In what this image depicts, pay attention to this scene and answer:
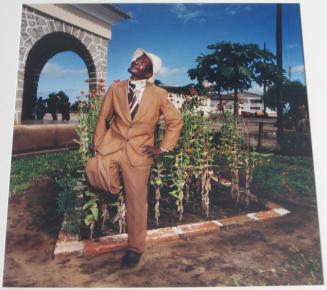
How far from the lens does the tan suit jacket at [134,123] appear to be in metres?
2.32

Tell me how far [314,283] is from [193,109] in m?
1.61

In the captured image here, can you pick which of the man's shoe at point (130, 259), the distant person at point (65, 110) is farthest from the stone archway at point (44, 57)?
the man's shoe at point (130, 259)

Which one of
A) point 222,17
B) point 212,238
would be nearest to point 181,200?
point 212,238

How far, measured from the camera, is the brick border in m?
2.23

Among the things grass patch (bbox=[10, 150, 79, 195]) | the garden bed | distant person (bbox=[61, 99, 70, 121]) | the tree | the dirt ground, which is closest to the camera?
the dirt ground

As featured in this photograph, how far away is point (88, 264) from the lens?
217cm

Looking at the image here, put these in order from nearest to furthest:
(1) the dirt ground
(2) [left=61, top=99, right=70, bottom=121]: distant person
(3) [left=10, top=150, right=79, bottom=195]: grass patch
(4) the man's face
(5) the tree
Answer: (1) the dirt ground, (4) the man's face, (3) [left=10, top=150, right=79, bottom=195]: grass patch, (2) [left=61, top=99, right=70, bottom=121]: distant person, (5) the tree

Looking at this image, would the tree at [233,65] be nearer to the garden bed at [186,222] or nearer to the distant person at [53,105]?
the garden bed at [186,222]

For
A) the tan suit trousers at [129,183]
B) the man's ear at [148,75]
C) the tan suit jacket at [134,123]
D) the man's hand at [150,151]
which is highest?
the man's ear at [148,75]

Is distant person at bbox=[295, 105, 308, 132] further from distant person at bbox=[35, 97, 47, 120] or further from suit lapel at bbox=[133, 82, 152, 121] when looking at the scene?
distant person at bbox=[35, 97, 47, 120]

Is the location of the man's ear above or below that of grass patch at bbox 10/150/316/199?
above

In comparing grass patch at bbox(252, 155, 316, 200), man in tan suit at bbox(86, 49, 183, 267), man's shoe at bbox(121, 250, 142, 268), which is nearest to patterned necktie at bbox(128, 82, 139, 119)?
man in tan suit at bbox(86, 49, 183, 267)

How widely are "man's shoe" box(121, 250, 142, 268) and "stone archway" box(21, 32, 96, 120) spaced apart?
144 centimetres

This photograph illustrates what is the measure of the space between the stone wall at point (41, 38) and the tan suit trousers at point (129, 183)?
2.82 feet
